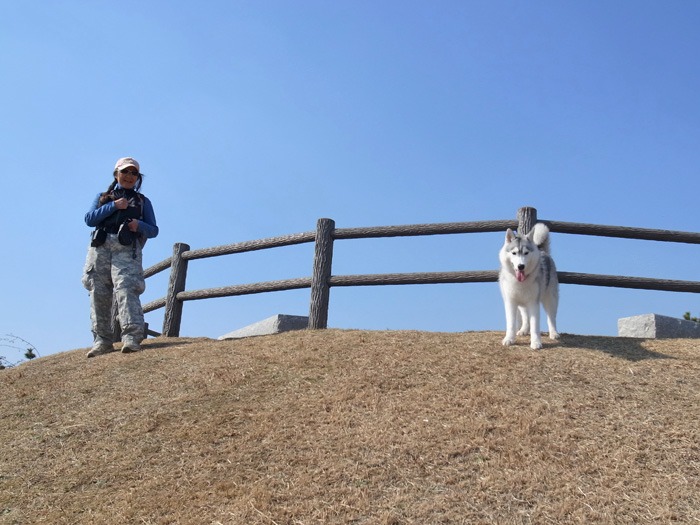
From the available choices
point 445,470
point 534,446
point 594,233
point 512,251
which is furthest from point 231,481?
point 594,233

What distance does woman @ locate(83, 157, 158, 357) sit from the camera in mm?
10180

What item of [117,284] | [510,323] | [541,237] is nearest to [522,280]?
[510,323]

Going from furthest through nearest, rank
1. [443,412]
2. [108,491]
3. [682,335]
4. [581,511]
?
[682,335], [443,412], [108,491], [581,511]

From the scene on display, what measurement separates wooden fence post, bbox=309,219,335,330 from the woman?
2.66m

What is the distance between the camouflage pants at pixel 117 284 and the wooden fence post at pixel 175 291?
2077mm

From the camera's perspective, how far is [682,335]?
11.7 meters

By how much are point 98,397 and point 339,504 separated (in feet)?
14.1

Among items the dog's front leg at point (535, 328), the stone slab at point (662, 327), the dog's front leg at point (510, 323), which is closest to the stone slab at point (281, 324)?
the dog's front leg at point (510, 323)

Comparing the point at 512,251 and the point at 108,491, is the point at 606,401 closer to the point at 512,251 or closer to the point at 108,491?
the point at 512,251

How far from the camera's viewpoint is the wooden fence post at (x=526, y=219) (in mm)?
10250

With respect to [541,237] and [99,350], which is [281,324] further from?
[541,237]

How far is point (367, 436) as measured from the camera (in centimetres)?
632

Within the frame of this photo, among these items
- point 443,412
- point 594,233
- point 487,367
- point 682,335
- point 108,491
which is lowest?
point 108,491

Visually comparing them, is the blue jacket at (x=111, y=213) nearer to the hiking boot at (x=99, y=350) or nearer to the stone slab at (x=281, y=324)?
the hiking boot at (x=99, y=350)
